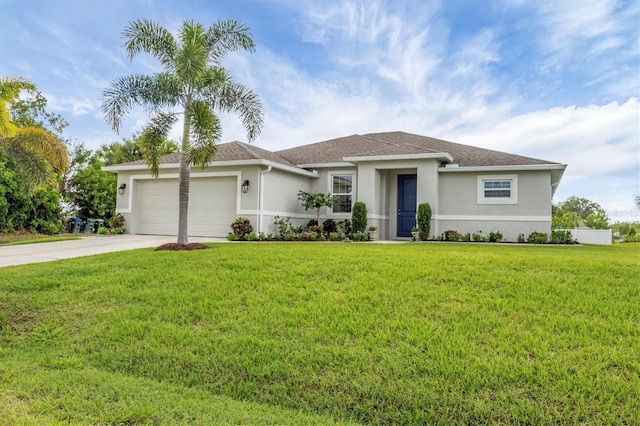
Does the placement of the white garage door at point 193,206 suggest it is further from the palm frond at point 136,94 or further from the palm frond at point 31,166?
the palm frond at point 31,166

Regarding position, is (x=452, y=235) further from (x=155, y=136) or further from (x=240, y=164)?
(x=155, y=136)

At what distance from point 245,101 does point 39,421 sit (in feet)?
33.0

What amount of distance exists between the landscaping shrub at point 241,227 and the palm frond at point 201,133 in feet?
13.0

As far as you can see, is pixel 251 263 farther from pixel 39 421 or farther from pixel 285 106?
pixel 285 106

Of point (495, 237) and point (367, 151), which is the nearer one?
point (495, 237)

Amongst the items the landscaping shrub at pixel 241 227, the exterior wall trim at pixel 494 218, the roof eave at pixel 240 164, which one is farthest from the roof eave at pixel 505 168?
the landscaping shrub at pixel 241 227

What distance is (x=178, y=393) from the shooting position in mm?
3652

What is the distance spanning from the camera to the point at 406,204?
1622 centimetres

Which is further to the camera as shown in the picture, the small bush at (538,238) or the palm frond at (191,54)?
the small bush at (538,238)

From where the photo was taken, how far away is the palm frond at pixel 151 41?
34.5ft

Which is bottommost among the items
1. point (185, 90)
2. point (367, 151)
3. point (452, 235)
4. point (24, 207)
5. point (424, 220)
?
point (452, 235)

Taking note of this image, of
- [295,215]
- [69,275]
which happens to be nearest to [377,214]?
[295,215]

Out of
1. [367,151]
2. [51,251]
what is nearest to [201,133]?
[51,251]

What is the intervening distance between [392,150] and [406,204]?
232cm
